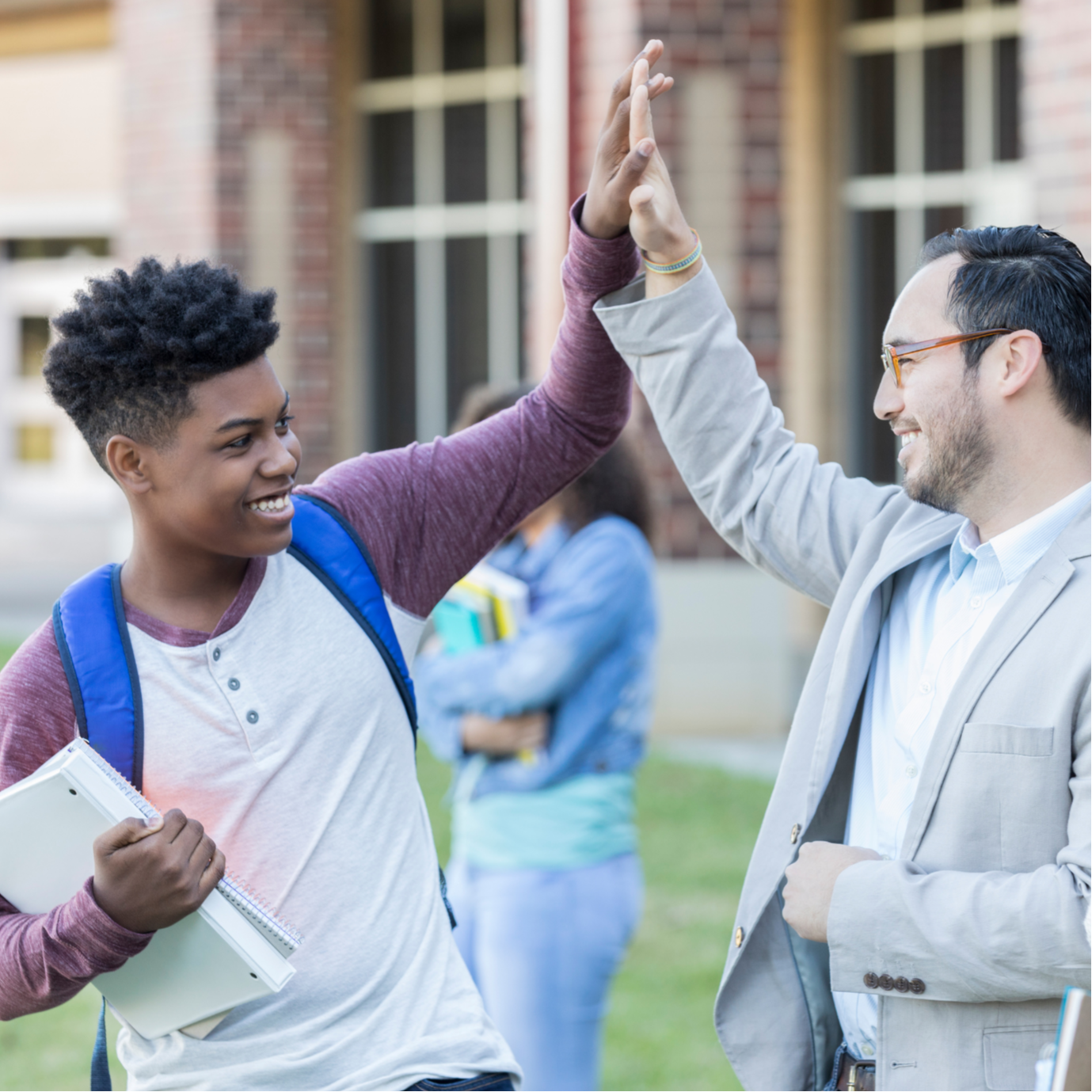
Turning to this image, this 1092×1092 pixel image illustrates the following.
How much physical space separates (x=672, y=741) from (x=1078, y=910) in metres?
6.82

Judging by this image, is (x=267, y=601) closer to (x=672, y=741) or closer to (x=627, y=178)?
(x=627, y=178)

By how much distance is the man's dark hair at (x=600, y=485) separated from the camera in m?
3.74

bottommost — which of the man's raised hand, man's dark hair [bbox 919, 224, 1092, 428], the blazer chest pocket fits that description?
the blazer chest pocket

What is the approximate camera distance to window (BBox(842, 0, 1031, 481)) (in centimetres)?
847

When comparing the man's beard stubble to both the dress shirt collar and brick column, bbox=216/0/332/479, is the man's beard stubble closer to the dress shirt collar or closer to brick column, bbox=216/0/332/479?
the dress shirt collar

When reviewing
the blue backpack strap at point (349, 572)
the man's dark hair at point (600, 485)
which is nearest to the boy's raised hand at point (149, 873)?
the blue backpack strap at point (349, 572)

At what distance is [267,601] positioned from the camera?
7.27 feet

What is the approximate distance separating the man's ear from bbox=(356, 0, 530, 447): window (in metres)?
7.97

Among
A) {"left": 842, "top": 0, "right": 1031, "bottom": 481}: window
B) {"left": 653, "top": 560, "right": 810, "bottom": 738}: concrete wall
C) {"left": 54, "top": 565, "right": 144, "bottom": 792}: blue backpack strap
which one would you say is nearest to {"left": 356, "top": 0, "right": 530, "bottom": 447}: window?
{"left": 842, "top": 0, "right": 1031, "bottom": 481}: window

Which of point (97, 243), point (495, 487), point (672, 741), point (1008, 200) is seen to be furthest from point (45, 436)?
point (495, 487)

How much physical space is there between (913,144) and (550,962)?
6.65 meters

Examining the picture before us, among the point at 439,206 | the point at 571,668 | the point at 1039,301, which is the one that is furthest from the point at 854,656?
the point at 439,206

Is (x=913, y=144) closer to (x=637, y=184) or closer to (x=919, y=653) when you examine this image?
(x=637, y=184)

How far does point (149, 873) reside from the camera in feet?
6.25
